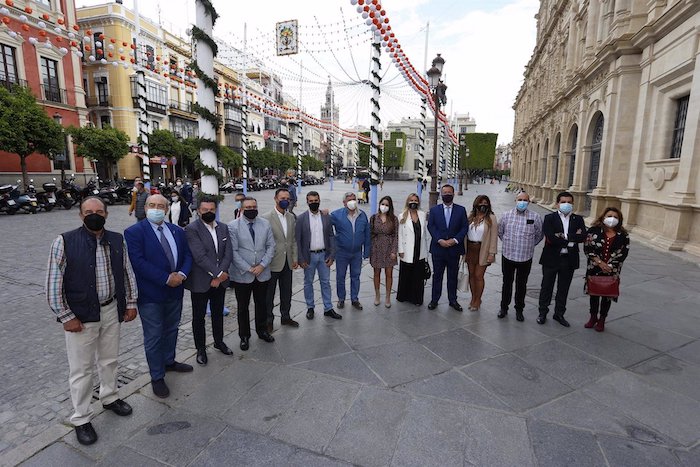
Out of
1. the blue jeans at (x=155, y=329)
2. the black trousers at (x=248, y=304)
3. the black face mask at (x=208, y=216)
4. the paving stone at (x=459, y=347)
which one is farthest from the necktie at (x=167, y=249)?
the paving stone at (x=459, y=347)

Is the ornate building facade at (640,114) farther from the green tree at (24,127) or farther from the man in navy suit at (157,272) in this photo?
the green tree at (24,127)

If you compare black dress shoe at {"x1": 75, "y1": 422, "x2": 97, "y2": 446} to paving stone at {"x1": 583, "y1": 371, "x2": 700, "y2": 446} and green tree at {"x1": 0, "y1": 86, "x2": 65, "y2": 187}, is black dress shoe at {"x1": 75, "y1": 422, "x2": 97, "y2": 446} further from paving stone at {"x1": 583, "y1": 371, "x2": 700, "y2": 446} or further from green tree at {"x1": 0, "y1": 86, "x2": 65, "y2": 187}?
green tree at {"x1": 0, "y1": 86, "x2": 65, "y2": 187}

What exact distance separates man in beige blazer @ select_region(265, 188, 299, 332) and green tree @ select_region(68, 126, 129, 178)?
23.9 m

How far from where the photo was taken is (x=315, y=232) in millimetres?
5047

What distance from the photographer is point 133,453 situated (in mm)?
2650

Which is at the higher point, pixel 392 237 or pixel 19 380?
pixel 392 237

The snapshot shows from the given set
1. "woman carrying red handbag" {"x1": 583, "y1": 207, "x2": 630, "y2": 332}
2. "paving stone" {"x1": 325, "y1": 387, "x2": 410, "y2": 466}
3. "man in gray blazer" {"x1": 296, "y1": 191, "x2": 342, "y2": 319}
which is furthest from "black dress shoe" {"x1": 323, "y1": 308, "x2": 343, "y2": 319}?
"woman carrying red handbag" {"x1": 583, "y1": 207, "x2": 630, "y2": 332}

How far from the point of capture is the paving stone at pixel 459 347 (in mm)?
4023

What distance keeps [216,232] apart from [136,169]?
3460 centimetres

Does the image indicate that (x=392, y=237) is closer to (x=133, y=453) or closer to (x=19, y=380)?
(x=133, y=453)

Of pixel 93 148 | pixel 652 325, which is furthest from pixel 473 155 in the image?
pixel 652 325

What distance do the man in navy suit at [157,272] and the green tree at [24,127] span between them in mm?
18875

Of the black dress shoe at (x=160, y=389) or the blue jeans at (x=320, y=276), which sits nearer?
the black dress shoe at (x=160, y=389)

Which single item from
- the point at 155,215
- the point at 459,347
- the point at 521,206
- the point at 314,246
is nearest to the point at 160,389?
the point at 155,215
